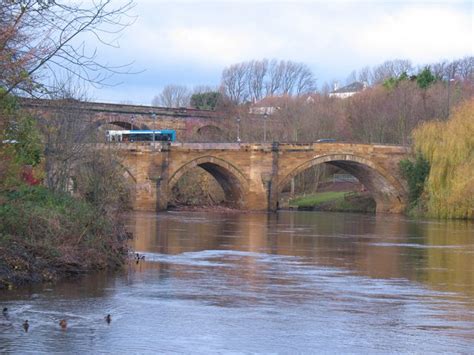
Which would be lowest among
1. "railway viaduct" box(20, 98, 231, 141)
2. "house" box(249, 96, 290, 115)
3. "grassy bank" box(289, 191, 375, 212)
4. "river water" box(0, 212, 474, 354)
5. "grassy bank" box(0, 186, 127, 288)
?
"river water" box(0, 212, 474, 354)

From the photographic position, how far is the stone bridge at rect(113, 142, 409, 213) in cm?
6075

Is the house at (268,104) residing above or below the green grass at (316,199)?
above

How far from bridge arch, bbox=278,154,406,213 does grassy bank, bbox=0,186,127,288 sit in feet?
131

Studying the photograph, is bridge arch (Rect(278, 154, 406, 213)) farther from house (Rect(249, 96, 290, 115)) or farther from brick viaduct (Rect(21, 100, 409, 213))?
house (Rect(249, 96, 290, 115))

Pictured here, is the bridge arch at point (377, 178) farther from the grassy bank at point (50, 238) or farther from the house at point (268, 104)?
the grassy bank at point (50, 238)

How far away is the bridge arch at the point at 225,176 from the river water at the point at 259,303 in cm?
2912

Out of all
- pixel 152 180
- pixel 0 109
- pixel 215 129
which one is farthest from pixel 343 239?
pixel 215 129

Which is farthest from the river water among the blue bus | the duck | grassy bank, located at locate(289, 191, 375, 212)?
the blue bus

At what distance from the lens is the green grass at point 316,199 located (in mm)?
66812

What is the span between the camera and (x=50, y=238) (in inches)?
792

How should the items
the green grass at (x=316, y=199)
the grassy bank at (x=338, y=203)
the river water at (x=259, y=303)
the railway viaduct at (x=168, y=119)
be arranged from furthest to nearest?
the railway viaduct at (x=168, y=119)
the green grass at (x=316, y=199)
the grassy bank at (x=338, y=203)
the river water at (x=259, y=303)

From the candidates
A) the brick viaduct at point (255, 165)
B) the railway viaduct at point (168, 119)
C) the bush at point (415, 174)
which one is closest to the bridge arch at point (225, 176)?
the brick viaduct at point (255, 165)

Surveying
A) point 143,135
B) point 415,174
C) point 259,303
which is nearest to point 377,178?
point 415,174

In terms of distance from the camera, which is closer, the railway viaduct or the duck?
the duck
